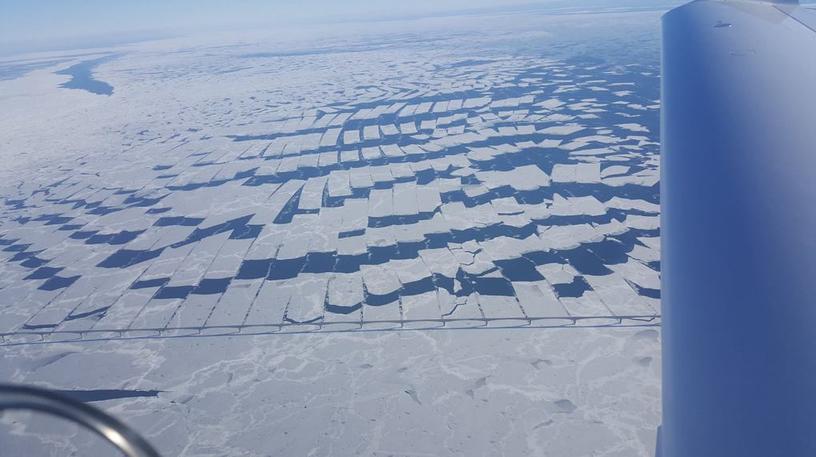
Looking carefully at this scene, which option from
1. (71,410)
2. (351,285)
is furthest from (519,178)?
(71,410)

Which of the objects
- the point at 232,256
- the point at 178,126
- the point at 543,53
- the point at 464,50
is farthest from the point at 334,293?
the point at 464,50

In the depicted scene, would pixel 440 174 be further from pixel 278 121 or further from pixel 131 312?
pixel 278 121

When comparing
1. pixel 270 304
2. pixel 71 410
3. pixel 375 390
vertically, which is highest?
pixel 71 410

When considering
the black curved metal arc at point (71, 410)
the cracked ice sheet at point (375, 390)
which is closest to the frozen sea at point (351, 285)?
the cracked ice sheet at point (375, 390)

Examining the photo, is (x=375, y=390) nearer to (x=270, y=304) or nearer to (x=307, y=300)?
(x=307, y=300)

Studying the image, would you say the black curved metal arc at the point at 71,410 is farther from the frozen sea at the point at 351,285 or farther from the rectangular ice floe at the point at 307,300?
the rectangular ice floe at the point at 307,300

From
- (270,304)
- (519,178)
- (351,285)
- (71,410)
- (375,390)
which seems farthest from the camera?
(519,178)
